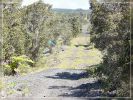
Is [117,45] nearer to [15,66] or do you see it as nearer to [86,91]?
[86,91]

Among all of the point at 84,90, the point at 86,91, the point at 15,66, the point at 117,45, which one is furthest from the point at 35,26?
the point at 117,45

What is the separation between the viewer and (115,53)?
18.2 m

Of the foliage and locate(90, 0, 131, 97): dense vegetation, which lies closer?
locate(90, 0, 131, 97): dense vegetation

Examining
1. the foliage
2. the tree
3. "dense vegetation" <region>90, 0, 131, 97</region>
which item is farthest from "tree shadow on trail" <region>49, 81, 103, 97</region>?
the tree

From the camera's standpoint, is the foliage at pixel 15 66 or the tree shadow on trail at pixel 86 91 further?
the foliage at pixel 15 66

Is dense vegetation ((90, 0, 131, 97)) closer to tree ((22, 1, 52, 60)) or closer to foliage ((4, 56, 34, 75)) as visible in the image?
foliage ((4, 56, 34, 75))

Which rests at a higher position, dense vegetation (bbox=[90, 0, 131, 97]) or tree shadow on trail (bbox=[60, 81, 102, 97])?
dense vegetation (bbox=[90, 0, 131, 97])

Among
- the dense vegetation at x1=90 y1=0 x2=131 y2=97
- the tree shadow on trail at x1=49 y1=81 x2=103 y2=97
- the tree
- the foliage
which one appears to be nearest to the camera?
the dense vegetation at x1=90 y1=0 x2=131 y2=97

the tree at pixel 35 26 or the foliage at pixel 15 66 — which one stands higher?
the tree at pixel 35 26

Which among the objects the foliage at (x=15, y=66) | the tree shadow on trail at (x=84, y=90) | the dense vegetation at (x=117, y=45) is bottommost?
the foliage at (x=15, y=66)

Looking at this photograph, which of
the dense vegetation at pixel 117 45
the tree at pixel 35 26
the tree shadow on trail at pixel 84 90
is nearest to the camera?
the dense vegetation at pixel 117 45

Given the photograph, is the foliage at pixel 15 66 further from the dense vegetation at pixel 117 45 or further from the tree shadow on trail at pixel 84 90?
the dense vegetation at pixel 117 45

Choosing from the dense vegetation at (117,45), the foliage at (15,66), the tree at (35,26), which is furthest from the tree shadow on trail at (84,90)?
the tree at (35,26)

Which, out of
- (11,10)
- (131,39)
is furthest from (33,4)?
(131,39)
